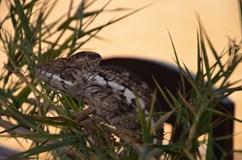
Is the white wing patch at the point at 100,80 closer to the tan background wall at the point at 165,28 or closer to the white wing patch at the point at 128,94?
the white wing patch at the point at 128,94

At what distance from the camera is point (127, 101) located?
0.69 meters

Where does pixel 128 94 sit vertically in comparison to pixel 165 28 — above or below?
below

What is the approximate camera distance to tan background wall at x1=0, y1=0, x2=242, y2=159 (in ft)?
9.37

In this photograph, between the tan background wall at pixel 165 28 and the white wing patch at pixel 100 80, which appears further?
the tan background wall at pixel 165 28

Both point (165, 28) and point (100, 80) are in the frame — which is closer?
point (100, 80)

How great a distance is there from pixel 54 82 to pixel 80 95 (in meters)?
0.05

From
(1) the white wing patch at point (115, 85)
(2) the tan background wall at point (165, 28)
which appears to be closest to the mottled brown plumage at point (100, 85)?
(1) the white wing patch at point (115, 85)

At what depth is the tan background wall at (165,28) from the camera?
9.37ft

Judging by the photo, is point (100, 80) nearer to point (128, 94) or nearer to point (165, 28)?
point (128, 94)

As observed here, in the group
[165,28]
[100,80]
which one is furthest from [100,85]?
[165,28]

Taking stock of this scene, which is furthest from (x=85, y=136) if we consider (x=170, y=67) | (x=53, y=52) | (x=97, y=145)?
(x=170, y=67)

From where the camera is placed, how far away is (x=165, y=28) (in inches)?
118

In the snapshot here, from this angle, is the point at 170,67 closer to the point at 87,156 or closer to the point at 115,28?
the point at 87,156

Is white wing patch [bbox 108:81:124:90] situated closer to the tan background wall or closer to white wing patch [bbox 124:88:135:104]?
white wing patch [bbox 124:88:135:104]
